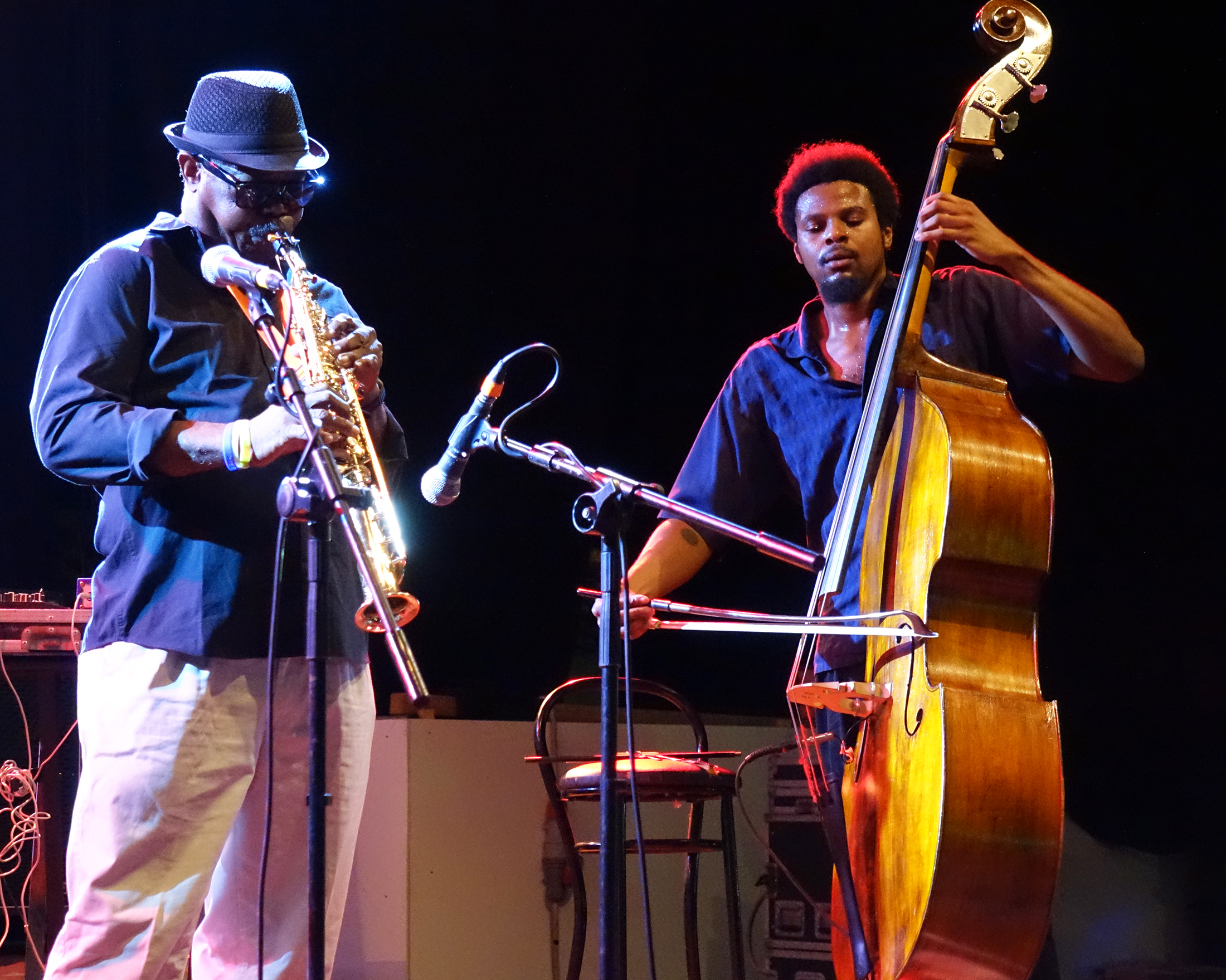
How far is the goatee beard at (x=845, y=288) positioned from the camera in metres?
2.58

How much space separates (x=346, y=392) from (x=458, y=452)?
20 cm

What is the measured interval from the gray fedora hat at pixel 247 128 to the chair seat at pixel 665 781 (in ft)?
5.69

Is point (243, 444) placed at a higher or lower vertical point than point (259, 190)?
lower

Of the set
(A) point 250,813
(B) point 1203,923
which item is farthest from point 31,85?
(B) point 1203,923

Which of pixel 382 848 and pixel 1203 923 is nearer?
pixel 382 848

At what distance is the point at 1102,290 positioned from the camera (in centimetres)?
393

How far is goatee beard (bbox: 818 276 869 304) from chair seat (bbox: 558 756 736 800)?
4.25 feet

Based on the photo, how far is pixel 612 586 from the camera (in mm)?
1968

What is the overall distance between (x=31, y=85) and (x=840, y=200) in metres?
2.85

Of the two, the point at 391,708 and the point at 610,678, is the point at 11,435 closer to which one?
the point at 391,708

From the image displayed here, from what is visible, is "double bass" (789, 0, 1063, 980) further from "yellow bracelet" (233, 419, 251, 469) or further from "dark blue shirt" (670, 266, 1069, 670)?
"yellow bracelet" (233, 419, 251, 469)

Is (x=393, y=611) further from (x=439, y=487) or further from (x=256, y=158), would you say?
(x=256, y=158)

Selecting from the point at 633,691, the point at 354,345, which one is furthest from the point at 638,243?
the point at 354,345

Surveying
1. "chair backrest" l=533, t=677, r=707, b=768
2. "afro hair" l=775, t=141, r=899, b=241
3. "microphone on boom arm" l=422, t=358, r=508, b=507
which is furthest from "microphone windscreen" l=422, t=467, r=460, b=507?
"chair backrest" l=533, t=677, r=707, b=768
